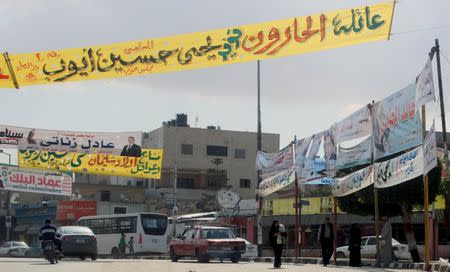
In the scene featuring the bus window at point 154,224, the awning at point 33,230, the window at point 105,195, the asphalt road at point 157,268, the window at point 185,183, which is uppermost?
the window at point 185,183

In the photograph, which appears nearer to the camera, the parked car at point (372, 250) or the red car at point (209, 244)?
the red car at point (209, 244)

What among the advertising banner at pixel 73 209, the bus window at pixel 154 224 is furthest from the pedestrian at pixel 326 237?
the advertising banner at pixel 73 209

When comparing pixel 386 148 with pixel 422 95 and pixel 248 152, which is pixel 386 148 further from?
pixel 248 152

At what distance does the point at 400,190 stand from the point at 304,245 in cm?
2497

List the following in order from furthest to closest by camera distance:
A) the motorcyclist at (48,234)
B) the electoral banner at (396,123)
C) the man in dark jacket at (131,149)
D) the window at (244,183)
Answer: the window at (244,183) < the man in dark jacket at (131,149) < the motorcyclist at (48,234) < the electoral banner at (396,123)

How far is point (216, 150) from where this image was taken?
8875cm

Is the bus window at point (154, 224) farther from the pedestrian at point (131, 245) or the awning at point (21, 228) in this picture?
the awning at point (21, 228)

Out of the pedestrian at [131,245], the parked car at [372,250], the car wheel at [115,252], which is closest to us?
the parked car at [372,250]

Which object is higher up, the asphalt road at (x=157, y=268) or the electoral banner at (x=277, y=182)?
the electoral banner at (x=277, y=182)

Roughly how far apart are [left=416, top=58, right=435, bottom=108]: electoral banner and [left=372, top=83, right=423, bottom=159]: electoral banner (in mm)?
391

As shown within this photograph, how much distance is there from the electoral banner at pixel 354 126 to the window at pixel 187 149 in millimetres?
59833

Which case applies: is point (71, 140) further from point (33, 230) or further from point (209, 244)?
point (33, 230)

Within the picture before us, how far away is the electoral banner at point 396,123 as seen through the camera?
20719 mm

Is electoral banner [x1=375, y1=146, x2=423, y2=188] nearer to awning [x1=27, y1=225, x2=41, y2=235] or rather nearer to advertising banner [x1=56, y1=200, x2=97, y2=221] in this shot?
advertising banner [x1=56, y1=200, x2=97, y2=221]
